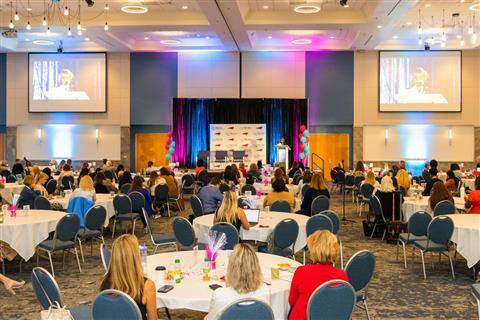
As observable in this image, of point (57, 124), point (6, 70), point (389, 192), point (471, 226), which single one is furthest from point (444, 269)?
point (6, 70)

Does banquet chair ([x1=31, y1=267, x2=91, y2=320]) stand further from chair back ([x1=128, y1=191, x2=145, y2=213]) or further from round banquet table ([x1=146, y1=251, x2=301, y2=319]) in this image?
chair back ([x1=128, y1=191, x2=145, y2=213])

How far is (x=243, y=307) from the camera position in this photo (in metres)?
3.68

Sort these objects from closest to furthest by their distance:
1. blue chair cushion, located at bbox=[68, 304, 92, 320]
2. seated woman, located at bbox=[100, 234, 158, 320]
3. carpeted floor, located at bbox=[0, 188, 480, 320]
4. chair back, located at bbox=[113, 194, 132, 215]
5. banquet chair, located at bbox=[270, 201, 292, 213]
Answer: seated woman, located at bbox=[100, 234, 158, 320], blue chair cushion, located at bbox=[68, 304, 92, 320], carpeted floor, located at bbox=[0, 188, 480, 320], banquet chair, located at bbox=[270, 201, 292, 213], chair back, located at bbox=[113, 194, 132, 215]

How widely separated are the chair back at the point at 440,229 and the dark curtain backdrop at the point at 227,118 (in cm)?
1685

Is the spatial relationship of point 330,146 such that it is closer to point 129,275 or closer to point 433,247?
point 433,247

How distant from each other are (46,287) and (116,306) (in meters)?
0.86

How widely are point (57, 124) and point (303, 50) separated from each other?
1104 cm

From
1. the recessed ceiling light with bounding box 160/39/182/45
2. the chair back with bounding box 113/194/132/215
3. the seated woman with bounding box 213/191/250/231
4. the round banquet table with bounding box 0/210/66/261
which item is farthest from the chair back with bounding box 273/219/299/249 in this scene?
the recessed ceiling light with bounding box 160/39/182/45

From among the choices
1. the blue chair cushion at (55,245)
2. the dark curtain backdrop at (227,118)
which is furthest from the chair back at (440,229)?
the dark curtain backdrop at (227,118)

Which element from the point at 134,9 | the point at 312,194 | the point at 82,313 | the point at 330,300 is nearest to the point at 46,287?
the point at 82,313

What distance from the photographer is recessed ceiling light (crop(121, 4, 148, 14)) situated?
676 inches

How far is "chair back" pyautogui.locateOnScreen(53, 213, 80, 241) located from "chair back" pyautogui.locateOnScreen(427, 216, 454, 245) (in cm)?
479

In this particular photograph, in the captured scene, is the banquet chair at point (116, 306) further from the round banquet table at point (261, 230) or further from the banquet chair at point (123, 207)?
the banquet chair at point (123, 207)

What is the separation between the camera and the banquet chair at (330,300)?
4102 millimetres
